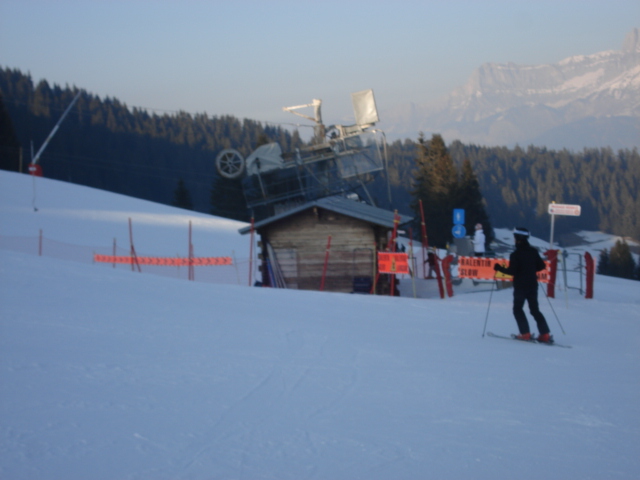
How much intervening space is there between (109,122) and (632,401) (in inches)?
4528

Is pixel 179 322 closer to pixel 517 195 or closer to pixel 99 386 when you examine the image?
pixel 99 386

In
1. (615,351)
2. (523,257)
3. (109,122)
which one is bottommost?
(615,351)

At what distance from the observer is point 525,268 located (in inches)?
359

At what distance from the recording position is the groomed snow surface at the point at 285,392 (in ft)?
13.3

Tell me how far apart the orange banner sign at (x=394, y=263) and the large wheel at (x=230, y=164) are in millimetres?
12348

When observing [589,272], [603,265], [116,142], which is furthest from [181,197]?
[589,272]

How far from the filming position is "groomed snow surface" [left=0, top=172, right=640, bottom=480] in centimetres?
407

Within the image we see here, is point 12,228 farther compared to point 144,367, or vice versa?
point 12,228

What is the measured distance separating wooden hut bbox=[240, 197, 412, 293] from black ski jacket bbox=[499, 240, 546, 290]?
1195 centimetres

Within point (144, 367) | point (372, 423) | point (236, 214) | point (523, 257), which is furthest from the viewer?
point (236, 214)

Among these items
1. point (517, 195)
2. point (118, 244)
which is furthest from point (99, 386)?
point (517, 195)

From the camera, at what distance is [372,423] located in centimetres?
490

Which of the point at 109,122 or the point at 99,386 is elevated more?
the point at 109,122

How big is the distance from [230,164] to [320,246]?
8071mm
